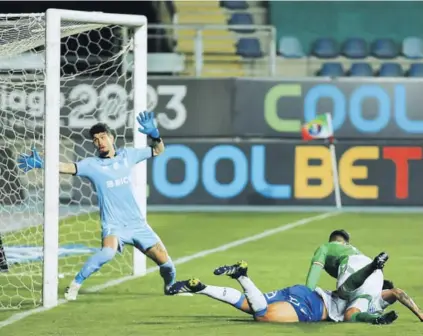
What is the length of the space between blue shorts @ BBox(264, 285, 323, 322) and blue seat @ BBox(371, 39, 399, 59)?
1756cm

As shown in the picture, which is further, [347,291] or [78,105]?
[78,105]

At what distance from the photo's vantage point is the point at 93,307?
1030cm

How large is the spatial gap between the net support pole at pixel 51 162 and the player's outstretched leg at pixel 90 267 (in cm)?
30

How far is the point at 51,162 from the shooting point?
409 inches

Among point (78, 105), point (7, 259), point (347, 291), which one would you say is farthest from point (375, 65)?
point (347, 291)

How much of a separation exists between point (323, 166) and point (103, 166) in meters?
12.1

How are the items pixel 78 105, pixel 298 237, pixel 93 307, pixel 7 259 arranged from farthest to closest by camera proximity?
pixel 78 105 < pixel 298 237 < pixel 7 259 < pixel 93 307

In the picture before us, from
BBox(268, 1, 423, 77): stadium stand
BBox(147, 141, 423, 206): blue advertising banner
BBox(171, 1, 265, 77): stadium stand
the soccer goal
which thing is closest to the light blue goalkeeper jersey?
the soccer goal

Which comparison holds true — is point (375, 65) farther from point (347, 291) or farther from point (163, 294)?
point (347, 291)

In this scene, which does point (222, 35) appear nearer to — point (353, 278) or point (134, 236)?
point (134, 236)

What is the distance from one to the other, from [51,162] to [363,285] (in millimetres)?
2860

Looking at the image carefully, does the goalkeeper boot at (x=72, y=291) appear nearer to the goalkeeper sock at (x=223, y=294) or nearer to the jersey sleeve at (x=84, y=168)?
the jersey sleeve at (x=84, y=168)

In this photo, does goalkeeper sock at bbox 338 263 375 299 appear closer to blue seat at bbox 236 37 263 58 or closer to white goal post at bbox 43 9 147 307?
white goal post at bbox 43 9 147 307

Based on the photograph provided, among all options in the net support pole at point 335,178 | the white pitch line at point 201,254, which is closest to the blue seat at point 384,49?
A: the net support pole at point 335,178
